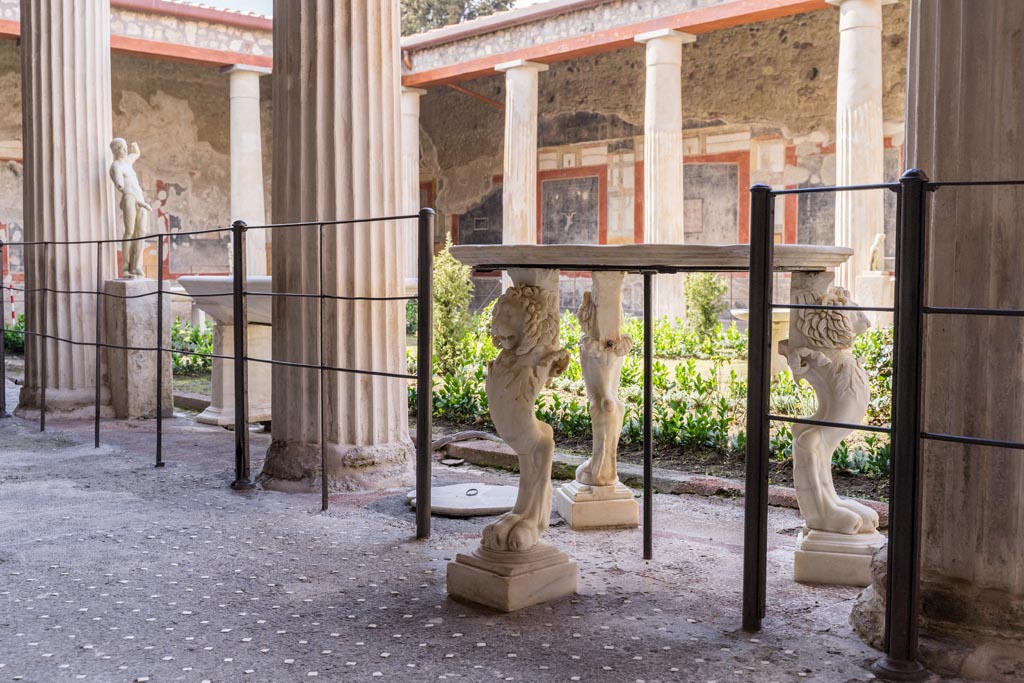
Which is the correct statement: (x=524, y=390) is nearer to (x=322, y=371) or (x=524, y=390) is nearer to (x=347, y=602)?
(x=347, y=602)

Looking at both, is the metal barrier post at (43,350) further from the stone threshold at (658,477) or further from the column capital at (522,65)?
the column capital at (522,65)

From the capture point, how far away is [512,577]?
3.04 m

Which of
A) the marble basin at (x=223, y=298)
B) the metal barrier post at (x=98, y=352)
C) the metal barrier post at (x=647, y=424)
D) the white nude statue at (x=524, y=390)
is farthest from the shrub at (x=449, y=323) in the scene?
the white nude statue at (x=524, y=390)

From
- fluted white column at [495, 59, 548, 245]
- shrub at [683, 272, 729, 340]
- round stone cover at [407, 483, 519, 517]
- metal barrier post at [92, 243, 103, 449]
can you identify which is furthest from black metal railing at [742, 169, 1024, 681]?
fluted white column at [495, 59, 548, 245]

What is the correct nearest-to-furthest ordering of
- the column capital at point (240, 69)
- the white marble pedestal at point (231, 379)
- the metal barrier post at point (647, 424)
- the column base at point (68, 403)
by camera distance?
1. the metal barrier post at point (647, 424)
2. the white marble pedestal at point (231, 379)
3. the column base at point (68, 403)
4. the column capital at point (240, 69)

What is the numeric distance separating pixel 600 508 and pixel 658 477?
93cm

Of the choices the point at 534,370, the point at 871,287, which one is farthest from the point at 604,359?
the point at 871,287

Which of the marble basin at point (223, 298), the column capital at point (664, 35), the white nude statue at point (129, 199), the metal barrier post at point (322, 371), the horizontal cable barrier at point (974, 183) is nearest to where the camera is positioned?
the horizontal cable barrier at point (974, 183)

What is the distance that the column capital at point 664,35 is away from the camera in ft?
42.0

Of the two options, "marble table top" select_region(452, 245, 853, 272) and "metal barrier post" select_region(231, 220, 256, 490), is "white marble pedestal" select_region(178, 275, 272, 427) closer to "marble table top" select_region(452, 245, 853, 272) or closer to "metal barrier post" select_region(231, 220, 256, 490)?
"metal barrier post" select_region(231, 220, 256, 490)

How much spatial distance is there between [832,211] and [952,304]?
40.5 feet

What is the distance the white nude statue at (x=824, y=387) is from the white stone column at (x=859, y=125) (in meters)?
7.83

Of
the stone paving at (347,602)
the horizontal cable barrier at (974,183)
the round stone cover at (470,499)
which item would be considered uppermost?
the horizontal cable barrier at (974,183)

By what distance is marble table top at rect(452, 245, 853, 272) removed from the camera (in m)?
2.95
